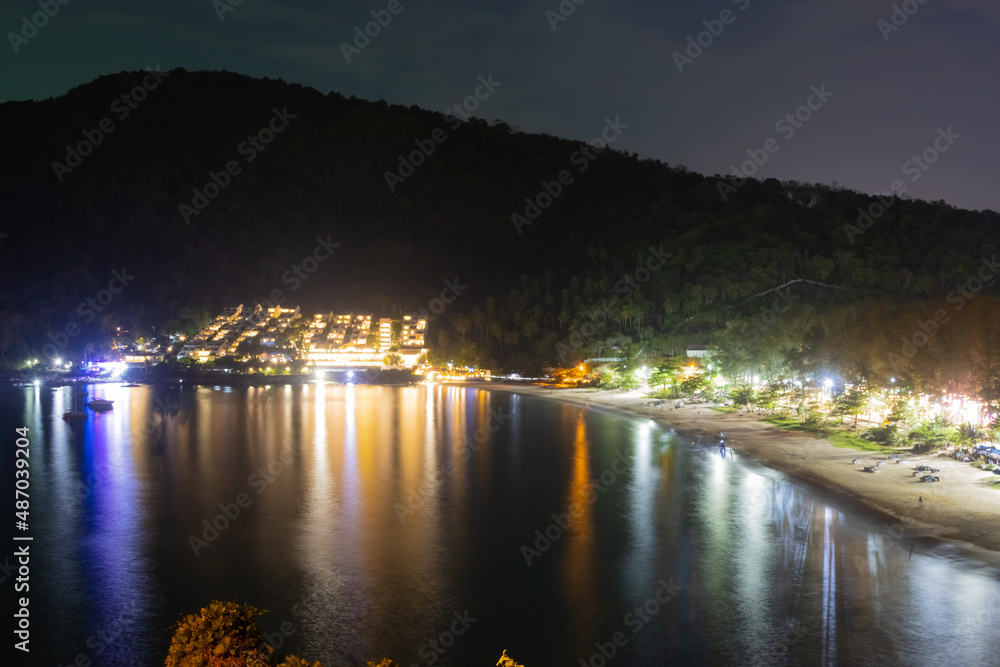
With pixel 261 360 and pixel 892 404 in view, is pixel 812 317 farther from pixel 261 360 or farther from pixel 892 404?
pixel 261 360

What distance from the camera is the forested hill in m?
101

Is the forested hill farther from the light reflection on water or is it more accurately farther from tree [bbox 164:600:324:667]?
tree [bbox 164:600:324:667]

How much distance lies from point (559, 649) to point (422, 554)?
6.30m

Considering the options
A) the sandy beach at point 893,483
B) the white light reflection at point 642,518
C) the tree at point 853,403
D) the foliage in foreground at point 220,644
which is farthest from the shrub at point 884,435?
the foliage in foreground at point 220,644

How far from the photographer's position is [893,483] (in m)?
24.2

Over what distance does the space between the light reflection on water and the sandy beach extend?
1.07 meters

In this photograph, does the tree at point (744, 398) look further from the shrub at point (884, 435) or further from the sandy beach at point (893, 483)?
the shrub at point (884, 435)

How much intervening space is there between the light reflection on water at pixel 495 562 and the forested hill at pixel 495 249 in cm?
5749

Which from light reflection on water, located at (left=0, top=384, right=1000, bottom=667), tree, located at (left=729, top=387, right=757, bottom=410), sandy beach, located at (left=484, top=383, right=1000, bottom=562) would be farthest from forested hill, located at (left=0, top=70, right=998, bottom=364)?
light reflection on water, located at (left=0, top=384, right=1000, bottom=667)

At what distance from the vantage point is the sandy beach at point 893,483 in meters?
19.5

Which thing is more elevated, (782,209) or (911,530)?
(782,209)

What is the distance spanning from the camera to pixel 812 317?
2229 inches

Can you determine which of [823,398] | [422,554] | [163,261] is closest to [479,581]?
[422,554]

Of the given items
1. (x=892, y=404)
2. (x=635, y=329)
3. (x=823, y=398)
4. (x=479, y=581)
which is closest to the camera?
(x=479, y=581)
